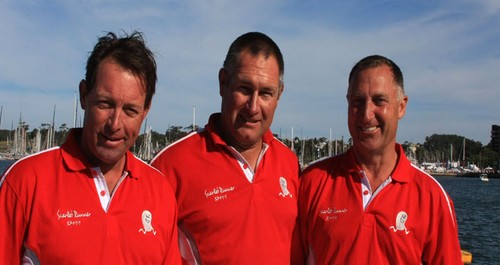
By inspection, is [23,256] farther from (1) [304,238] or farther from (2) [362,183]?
(2) [362,183]

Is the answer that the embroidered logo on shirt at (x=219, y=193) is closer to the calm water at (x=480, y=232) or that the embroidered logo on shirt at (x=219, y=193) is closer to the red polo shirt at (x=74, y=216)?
the red polo shirt at (x=74, y=216)

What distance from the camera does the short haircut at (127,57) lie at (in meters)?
3.70

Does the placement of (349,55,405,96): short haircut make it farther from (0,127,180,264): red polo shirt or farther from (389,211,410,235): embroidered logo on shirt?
(0,127,180,264): red polo shirt

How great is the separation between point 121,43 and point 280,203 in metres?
1.99

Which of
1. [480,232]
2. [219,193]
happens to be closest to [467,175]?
[480,232]

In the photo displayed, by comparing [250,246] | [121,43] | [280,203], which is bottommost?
[250,246]

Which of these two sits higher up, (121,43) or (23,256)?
(121,43)

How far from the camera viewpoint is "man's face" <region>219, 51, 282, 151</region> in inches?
179

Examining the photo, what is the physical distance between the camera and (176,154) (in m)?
4.73

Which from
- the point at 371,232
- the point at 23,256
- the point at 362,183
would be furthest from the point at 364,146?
the point at 23,256

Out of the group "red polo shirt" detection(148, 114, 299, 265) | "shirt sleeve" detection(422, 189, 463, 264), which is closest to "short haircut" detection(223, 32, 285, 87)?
"red polo shirt" detection(148, 114, 299, 265)

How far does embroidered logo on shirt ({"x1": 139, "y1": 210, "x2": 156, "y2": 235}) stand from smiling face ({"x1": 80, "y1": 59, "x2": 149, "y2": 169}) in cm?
46

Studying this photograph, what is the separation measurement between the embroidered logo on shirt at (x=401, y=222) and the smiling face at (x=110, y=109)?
2.38m

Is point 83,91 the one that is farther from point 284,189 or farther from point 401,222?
point 401,222
